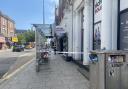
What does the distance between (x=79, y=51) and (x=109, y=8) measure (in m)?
13.3

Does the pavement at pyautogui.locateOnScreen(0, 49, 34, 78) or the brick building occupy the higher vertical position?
the brick building

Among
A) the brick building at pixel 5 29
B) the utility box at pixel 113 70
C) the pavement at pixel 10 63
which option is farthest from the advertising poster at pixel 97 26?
the brick building at pixel 5 29

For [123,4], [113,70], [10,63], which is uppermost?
[123,4]

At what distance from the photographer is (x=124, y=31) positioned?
11430mm

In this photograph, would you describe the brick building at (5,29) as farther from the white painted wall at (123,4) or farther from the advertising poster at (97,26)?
the white painted wall at (123,4)

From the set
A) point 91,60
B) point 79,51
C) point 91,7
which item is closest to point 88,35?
point 91,7

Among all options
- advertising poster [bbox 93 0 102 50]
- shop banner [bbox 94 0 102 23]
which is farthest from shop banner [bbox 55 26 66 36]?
shop banner [bbox 94 0 102 23]

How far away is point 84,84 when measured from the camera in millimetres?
12766

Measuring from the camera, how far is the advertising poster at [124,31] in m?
11.1

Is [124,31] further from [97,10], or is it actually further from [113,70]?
[97,10]

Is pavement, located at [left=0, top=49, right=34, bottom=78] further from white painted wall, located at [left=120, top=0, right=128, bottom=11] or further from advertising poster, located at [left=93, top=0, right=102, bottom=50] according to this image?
white painted wall, located at [left=120, top=0, right=128, bottom=11]

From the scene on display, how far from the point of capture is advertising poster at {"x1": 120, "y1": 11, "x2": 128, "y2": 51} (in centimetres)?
1112

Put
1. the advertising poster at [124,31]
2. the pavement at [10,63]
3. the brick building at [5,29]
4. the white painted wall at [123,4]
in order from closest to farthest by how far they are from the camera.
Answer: the advertising poster at [124,31] < the white painted wall at [123,4] < the pavement at [10,63] < the brick building at [5,29]

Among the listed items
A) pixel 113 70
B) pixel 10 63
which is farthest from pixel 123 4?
pixel 10 63
